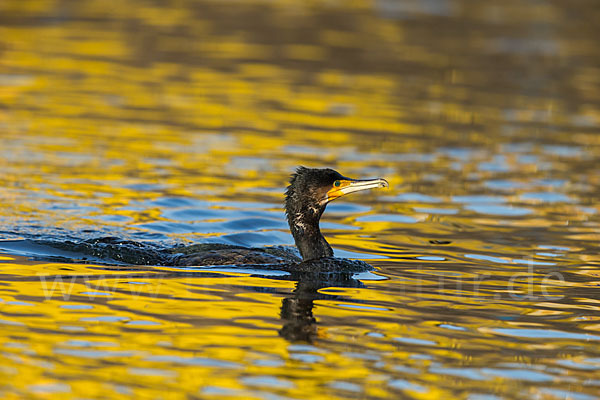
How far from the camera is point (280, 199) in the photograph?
14422 mm

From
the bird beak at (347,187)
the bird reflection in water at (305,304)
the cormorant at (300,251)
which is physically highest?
the bird beak at (347,187)

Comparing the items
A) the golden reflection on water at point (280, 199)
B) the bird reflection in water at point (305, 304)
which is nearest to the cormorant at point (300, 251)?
the bird reflection in water at point (305, 304)

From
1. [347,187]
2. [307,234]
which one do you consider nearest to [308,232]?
[307,234]

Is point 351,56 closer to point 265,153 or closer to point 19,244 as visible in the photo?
point 265,153

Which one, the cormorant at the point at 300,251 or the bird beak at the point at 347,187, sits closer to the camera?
the bird beak at the point at 347,187

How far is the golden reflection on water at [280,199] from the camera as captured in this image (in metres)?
7.55

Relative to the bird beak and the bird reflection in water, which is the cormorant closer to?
the bird beak

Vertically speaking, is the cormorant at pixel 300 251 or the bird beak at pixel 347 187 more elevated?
the bird beak at pixel 347 187

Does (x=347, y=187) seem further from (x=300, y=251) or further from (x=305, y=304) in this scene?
(x=305, y=304)

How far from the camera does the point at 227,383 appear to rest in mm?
7059

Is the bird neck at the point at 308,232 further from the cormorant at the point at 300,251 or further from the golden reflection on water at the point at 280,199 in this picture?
the golden reflection on water at the point at 280,199

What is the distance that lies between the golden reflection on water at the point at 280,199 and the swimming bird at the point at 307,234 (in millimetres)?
386

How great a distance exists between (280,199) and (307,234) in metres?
3.85

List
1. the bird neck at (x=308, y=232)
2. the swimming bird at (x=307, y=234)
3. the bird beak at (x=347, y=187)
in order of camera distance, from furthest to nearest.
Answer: the bird neck at (x=308, y=232), the swimming bird at (x=307, y=234), the bird beak at (x=347, y=187)
